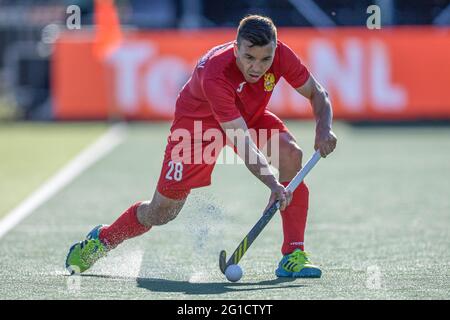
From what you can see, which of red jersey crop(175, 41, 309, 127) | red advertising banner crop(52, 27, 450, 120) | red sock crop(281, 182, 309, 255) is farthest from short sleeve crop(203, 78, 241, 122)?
red advertising banner crop(52, 27, 450, 120)

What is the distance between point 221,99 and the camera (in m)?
5.70

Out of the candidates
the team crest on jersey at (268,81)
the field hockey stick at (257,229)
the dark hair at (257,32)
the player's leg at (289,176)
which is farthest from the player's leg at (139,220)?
the dark hair at (257,32)

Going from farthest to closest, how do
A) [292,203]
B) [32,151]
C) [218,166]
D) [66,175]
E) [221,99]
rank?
1. [32,151]
2. [218,166]
3. [66,175]
4. [292,203]
5. [221,99]

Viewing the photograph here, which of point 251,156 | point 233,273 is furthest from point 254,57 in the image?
point 233,273

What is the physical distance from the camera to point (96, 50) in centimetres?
1661

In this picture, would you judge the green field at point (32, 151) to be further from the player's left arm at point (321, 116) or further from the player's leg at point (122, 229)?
the player's left arm at point (321, 116)

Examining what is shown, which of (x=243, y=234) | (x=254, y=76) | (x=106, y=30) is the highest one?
(x=106, y=30)

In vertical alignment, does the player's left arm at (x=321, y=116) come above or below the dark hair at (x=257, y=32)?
below

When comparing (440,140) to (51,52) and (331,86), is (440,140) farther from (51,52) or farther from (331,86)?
(51,52)

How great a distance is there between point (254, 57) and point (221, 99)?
271mm

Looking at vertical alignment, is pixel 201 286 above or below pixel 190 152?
below

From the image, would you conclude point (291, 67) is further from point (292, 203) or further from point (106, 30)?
point (106, 30)

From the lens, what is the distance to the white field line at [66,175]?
8344 mm

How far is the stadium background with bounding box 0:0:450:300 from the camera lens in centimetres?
607
